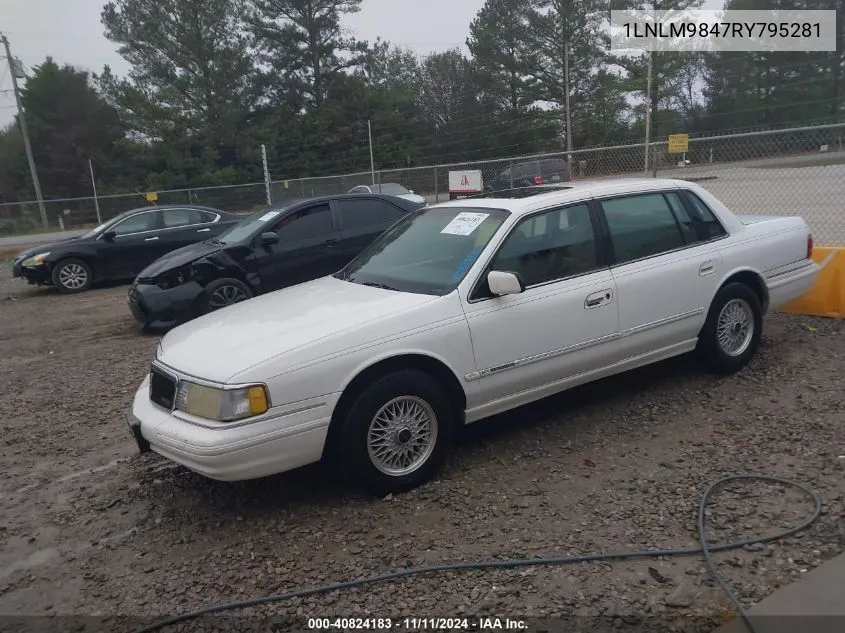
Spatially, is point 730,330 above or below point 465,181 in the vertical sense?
below

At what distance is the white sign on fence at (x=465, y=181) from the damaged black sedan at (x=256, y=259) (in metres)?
5.02

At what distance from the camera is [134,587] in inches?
130

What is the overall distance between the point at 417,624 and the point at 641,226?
327cm

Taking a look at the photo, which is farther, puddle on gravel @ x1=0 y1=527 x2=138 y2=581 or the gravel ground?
puddle on gravel @ x1=0 y1=527 x2=138 y2=581

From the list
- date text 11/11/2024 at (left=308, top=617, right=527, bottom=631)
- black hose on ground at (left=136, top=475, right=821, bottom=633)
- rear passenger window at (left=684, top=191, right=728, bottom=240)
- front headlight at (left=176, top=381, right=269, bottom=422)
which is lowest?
date text 11/11/2024 at (left=308, top=617, right=527, bottom=631)

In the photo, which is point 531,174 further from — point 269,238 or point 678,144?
point 269,238

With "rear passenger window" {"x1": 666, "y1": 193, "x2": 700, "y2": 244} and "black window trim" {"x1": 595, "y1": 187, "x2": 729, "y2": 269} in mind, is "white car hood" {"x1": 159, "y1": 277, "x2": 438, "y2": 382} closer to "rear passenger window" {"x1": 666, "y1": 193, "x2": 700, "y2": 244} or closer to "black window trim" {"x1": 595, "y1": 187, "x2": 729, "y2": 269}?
"black window trim" {"x1": 595, "y1": 187, "x2": 729, "y2": 269}

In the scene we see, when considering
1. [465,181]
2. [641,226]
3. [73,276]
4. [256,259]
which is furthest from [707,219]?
[73,276]

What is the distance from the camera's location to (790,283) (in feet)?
18.8

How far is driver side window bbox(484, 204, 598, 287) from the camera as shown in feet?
14.4

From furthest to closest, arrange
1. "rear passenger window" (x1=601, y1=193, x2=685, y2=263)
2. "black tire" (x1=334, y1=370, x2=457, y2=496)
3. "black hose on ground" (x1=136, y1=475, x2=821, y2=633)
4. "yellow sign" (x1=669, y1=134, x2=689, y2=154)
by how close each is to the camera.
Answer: "yellow sign" (x1=669, y1=134, x2=689, y2=154) → "rear passenger window" (x1=601, y1=193, x2=685, y2=263) → "black tire" (x1=334, y1=370, x2=457, y2=496) → "black hose on ground" (x1=136, y1=475, x2=821, y2=633)

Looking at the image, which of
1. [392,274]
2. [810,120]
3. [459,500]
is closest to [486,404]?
[459,500]

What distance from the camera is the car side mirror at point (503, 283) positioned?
4047 millimetres

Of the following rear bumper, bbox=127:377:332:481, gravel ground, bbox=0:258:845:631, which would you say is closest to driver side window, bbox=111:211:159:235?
gravel ground, bbox=0:258:845:631
